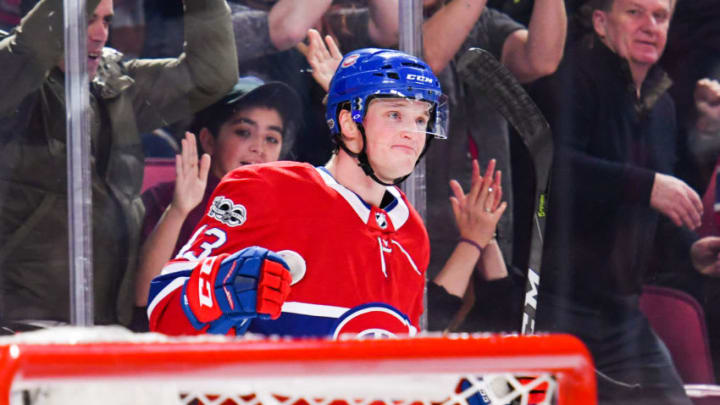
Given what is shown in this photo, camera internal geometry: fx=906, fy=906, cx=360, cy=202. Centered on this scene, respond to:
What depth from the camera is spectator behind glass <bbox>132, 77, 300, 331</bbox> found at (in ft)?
10.6

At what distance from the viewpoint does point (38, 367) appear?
0.74 m

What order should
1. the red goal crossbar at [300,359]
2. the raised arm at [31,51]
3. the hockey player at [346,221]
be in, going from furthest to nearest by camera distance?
the raised arm at [31,51], the hockey player at [346,221], the red goal crossbar at [300,359]

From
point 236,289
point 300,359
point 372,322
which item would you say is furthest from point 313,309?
point 300,359

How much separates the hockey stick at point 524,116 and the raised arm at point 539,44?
0.05m

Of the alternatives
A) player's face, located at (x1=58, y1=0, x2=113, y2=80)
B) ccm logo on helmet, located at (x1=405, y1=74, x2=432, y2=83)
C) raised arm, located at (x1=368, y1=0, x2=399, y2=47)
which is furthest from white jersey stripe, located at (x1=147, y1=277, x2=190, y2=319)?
raised arm, located at (x1=368, y1=0, x2=399, y2=47)

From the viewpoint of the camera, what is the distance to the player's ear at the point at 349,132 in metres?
1.93

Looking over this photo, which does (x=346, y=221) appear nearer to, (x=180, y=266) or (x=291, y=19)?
(x=180, y=266)

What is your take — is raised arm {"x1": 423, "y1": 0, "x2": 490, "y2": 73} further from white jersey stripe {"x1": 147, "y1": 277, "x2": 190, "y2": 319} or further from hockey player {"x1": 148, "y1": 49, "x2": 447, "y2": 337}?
white jersey stripe {"x1": 147, "y1": 277, "x2": 190, "y2": 319}

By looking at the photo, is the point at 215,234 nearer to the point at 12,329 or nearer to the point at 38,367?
the point at 38,367

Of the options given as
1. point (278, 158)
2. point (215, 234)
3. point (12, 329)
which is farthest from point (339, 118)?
point (12, 329)

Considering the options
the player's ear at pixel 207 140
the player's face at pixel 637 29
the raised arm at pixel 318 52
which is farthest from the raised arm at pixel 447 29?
the player's ear at pixel 207 140

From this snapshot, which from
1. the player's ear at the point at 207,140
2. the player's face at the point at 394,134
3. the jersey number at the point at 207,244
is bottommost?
the jersey number at the point at 207,244

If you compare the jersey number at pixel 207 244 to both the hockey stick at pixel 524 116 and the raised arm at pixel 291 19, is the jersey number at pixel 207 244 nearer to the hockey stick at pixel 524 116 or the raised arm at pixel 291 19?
the raised arm at pixel 291 19

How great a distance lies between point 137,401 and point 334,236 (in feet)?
3.42
